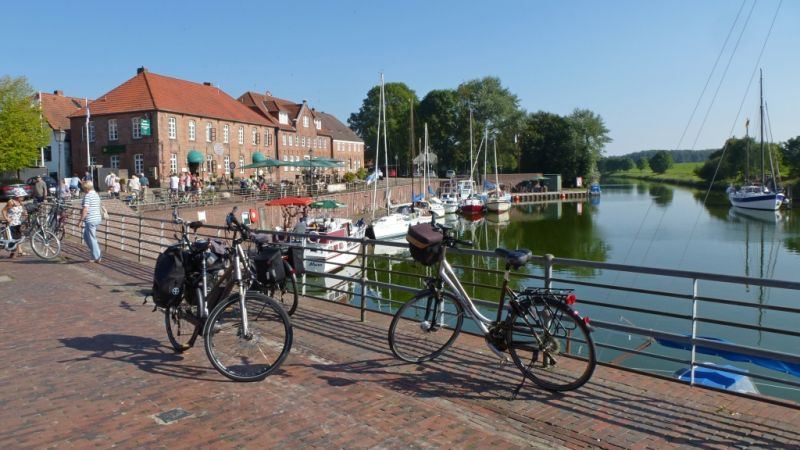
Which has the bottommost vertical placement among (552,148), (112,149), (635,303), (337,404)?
(635,303)

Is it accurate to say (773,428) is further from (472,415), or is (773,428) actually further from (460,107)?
(460,107)

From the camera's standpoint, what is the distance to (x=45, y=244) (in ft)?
42.7

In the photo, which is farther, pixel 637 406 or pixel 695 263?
pixel 695 263

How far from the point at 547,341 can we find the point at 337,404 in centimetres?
182

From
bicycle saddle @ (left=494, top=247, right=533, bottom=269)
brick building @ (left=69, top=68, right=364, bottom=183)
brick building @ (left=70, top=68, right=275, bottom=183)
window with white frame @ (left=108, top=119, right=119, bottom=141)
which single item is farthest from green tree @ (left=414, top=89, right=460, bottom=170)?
bicycle saddle @ (left=494, top=247, right=533, bottom=269)

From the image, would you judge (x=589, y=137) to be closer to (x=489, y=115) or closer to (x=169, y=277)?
(x=489, y=115)

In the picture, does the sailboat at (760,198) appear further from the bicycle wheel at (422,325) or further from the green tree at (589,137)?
the bicycle wheel at (422,325)

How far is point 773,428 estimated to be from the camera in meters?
4.33

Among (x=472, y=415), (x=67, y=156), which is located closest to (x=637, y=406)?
(x=472, y=415)

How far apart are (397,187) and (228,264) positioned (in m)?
63.1

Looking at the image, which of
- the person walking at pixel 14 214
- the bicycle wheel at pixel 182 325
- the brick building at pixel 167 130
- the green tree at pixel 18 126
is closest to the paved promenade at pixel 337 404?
the bicycle wheel at pixel 182 325

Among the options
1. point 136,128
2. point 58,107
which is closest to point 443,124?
point 58,107

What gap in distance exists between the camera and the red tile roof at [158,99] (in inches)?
1897

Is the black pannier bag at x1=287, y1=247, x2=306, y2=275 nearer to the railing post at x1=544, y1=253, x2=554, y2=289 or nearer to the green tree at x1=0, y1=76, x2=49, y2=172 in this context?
the railing post at x1=544, y1=253, x2=554, y2=289
